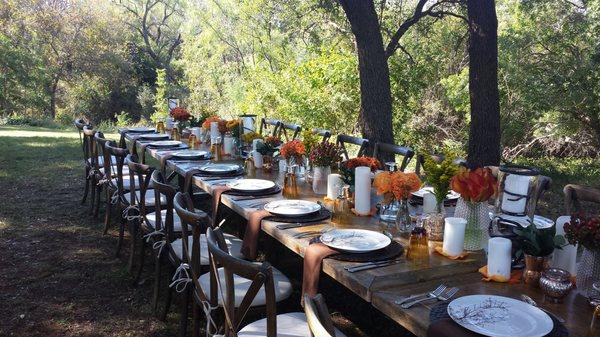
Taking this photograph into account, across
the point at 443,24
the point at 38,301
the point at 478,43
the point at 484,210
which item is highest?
the point at 443,24

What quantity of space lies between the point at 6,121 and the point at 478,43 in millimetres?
12621

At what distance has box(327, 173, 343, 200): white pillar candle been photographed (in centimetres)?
249

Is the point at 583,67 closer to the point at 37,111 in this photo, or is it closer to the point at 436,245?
the point at 436,245

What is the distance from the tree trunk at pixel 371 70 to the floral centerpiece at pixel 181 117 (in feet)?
6.23

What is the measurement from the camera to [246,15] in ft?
51.0

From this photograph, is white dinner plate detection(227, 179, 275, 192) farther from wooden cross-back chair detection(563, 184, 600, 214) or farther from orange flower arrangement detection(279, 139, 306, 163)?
wooden cross-back chair detection(563, 184, 600, 214)

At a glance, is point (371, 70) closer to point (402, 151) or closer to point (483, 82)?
point (483, 82)

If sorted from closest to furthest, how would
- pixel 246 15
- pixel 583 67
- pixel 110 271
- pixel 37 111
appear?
pixel 110 271 < pixel 583 67 < pixel 246 15 < pixel 37 111

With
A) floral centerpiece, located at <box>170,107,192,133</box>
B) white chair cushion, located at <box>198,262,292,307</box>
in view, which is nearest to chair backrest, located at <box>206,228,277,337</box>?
white chair cushion, located at <box>198,262,292,307</box>

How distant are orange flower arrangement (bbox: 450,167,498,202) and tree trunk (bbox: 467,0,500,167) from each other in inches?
167

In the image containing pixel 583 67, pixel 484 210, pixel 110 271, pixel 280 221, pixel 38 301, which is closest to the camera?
pixel 484 210

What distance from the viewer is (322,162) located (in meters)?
2.71

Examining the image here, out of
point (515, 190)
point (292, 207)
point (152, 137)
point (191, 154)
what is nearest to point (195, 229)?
point (292, 207)

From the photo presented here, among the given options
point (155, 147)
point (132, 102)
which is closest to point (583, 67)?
point (155, 147)
